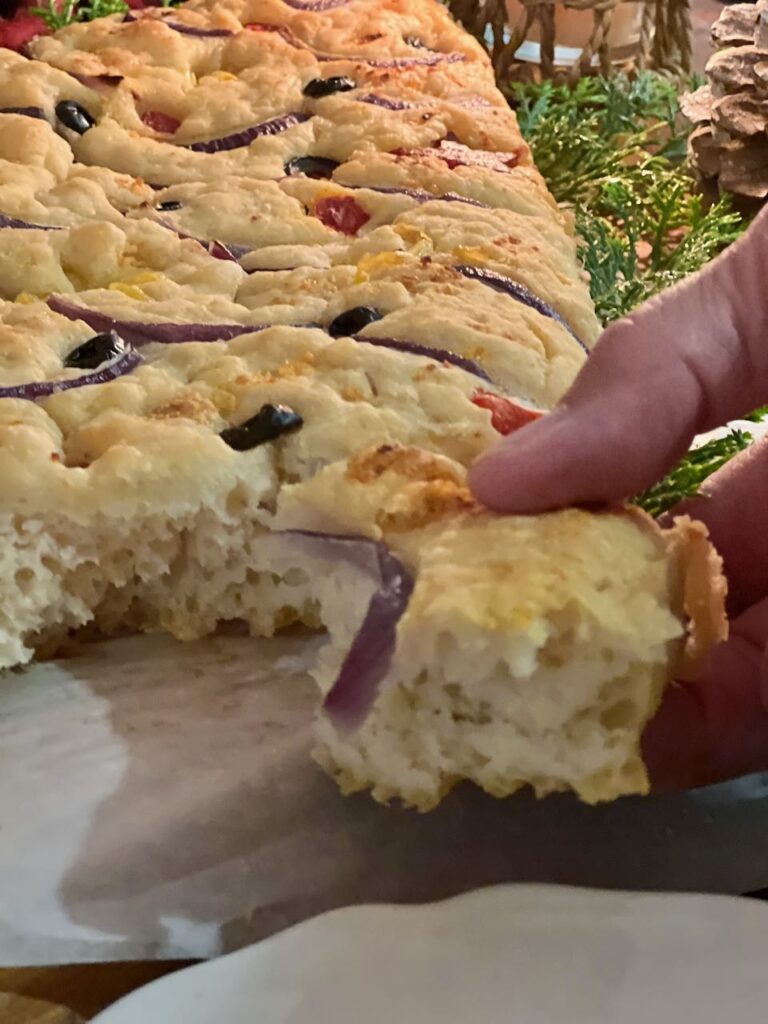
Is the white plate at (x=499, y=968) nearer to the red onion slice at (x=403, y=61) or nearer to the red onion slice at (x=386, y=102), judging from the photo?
the red onion slice at (x=386, y=102)

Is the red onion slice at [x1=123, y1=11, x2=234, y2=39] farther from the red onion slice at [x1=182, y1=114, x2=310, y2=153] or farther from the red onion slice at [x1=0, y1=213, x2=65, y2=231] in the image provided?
the red onion slice at [x1=0, y1=213, x2=65, y2=231]

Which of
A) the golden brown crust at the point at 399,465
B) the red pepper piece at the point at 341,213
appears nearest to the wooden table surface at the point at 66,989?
the golden brown crust at the point at 399,465

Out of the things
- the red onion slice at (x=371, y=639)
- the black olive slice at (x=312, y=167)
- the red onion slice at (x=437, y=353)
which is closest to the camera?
the red onion slice at (x=371, y=639)

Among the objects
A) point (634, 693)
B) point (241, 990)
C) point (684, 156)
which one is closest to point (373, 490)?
point (634, 693)

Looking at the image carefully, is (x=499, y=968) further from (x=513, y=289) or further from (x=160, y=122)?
(x=160, y=122)

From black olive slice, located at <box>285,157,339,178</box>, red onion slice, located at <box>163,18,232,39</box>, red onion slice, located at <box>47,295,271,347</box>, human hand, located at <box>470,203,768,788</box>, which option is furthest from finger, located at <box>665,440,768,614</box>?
red onion slice, located at <box>163,18,232,39</box>

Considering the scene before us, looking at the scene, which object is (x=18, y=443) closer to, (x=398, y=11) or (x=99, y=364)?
(x=99, y=364)
